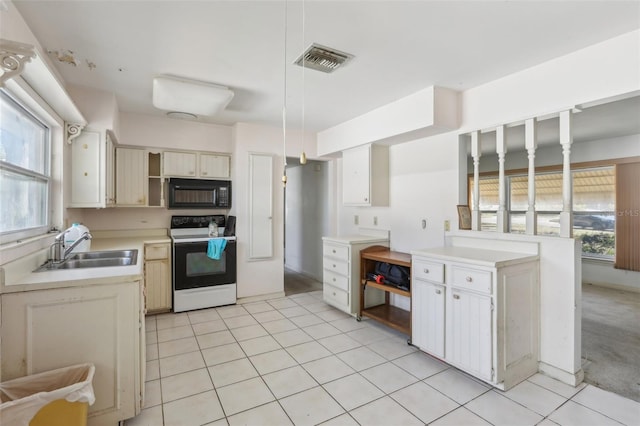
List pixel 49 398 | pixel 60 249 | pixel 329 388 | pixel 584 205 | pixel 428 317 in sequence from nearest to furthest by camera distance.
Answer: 1. pixel 49 398
2. pixel 329 388
3. pixel 60 249
4. pixel 428 317
5. pixel 584 205

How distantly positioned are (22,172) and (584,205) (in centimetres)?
733

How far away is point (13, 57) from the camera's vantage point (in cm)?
127

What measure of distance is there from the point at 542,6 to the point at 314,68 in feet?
5.02

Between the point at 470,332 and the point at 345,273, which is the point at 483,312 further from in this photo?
the point at 345,273

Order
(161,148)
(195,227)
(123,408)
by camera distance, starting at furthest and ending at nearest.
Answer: (195,227), (161,148), (123,408)

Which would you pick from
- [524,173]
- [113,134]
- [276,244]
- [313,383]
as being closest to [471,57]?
[313,383]

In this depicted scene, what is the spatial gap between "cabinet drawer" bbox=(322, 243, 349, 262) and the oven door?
121cm

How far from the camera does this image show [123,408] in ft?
5.75

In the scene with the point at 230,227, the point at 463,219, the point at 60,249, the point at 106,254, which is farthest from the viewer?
the point at 230,227

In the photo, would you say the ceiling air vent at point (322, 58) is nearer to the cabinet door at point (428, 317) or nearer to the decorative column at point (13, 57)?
the decorative column at point (13, 57)

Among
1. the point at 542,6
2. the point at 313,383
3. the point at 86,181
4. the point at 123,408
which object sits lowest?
the point at 313,383

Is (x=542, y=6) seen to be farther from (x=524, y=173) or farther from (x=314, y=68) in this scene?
(x=524, y=173)

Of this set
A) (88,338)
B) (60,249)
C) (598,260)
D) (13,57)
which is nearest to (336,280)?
(88,338)

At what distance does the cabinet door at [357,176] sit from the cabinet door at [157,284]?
2.40 meters
